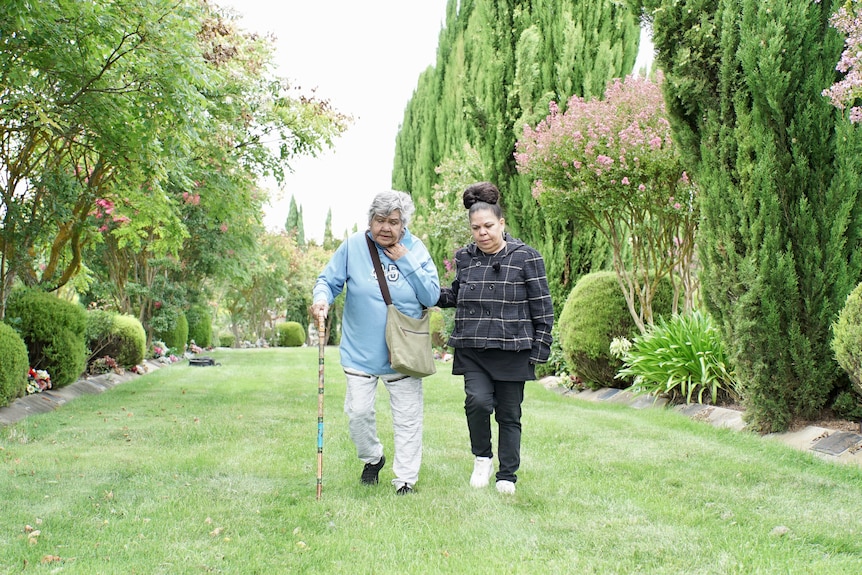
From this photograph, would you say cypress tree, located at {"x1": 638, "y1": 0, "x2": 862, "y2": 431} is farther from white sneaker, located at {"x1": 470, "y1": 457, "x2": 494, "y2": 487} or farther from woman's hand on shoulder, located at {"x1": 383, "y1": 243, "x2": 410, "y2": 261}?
woman's hand on shoulder, located at {"x1": 383, "y1": 243, "x2": 410, "y2": 261}

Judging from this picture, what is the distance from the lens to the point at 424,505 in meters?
3.84

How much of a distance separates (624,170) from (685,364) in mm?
2467

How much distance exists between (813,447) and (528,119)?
28.6 feet

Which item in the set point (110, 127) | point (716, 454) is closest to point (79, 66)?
point (110, 127)

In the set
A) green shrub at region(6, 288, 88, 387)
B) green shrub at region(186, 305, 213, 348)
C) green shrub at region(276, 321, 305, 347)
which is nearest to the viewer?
green shrub at region(6, 288, 88, 387)

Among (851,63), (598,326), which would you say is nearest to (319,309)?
(851,63)

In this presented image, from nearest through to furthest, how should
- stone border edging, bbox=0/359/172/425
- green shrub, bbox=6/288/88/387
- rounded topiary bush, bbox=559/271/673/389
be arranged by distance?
stone border edging, bbox=0/359/172/425
green shrub, bbox=6/288/88/387
rounded topiary bush, bbox=559/271/673/389

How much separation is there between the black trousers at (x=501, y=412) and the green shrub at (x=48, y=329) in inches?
270

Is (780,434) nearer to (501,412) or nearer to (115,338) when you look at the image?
(501,412)

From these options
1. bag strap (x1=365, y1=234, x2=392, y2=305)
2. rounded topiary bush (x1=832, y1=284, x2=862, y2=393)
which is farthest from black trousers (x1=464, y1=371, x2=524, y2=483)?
rounded topiary bush (x1=832, y1=284, x2=862, y2=393)

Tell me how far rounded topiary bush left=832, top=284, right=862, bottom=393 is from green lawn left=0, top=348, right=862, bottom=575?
680 millimetres

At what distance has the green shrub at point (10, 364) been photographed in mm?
7141

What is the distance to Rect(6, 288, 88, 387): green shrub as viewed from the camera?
8977 millimetres

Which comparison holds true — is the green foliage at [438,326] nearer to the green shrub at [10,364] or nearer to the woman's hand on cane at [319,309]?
the green shrub at [10,364]
